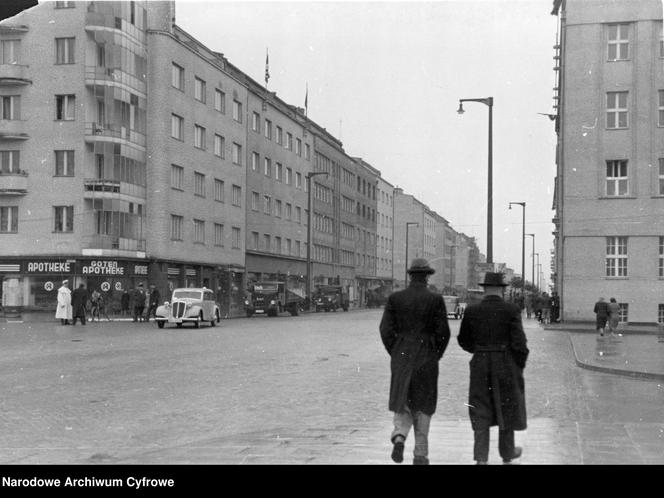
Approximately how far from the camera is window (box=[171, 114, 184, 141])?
166 feet

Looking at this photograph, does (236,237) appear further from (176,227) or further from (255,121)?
(255,121)

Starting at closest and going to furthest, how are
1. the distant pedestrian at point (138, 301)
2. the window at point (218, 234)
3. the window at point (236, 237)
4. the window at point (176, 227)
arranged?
the distant pedestrian at point (138, 301), the window at point (176, 227), the window at point (218, 234), the window at point (236, 237)

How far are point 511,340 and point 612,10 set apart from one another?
35.8 m

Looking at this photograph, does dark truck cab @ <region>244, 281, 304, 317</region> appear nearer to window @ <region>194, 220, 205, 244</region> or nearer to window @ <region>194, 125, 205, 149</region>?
window @ <region>194, 220, 205, 244</region>

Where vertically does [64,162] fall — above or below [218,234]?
above

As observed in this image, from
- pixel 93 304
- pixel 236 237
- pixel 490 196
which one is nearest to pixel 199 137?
pixel 236 237

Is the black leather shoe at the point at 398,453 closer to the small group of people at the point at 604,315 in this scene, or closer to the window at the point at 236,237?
the small group of people at the point at 604,315

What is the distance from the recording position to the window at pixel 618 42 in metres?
38.3

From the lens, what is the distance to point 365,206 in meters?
104

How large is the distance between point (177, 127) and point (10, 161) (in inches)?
415

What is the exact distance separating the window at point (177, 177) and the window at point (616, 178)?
26.2m

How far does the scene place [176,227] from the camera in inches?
1999

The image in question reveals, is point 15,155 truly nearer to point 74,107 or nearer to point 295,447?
point 74,107

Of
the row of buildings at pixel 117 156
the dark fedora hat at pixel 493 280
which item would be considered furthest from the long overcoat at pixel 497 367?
the row of buildings at pixel 117 156
